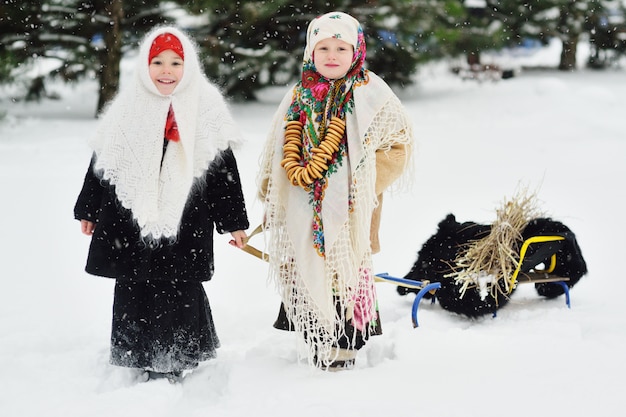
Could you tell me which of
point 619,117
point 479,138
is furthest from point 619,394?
point 619,117

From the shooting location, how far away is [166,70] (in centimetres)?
333

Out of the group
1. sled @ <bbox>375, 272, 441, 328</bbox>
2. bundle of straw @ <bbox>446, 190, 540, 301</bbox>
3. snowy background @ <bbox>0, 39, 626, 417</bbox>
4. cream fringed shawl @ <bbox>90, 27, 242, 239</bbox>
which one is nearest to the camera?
snowy background @ <bbox>0, 39, 626, 417</bbox>

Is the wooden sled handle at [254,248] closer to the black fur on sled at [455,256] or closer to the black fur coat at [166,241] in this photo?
the black fur coat at [166,241]

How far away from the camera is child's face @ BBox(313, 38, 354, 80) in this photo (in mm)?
3342

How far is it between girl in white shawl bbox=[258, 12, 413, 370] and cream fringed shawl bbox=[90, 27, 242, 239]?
0.41 metres

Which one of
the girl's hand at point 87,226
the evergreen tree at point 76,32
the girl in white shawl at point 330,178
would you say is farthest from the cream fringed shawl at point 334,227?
the evergreen tree at point 76,32

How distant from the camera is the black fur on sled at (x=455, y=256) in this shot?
14.5 ft

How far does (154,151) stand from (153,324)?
0.81 meters

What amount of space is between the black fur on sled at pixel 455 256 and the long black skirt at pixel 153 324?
1.69 meters

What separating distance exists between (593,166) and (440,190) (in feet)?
6.16

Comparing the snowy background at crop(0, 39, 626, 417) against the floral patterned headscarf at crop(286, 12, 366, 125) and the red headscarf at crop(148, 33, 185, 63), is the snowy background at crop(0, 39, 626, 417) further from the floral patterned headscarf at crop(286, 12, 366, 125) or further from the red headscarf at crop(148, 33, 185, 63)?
the red headscarf at crop(148, 33, 185, 63)

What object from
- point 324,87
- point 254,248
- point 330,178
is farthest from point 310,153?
point 254,248

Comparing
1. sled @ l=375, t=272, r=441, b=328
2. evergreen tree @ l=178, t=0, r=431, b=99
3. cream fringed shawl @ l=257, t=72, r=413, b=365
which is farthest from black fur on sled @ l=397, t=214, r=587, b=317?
evergreen tree @ l=178, t=0, r=431, b=99

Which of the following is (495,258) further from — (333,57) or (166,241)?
(166,241)
